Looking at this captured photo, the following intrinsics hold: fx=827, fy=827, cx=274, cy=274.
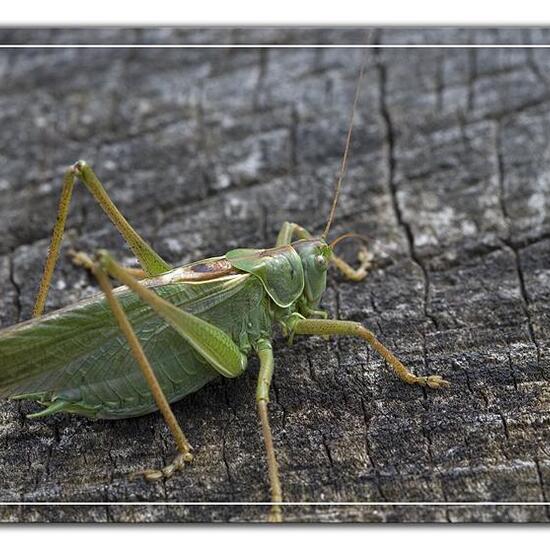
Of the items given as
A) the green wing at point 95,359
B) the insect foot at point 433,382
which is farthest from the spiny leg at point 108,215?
the insect foot at point 433,382

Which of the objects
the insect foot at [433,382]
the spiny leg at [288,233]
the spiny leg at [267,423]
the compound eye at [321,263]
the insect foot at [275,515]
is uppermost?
the compound eye at [321,263]

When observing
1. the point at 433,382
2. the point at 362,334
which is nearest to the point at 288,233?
the point at 362,334

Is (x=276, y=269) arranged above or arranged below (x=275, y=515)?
above

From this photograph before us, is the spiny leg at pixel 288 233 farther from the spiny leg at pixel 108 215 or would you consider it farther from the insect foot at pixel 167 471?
the insect foot at pixel 167 471

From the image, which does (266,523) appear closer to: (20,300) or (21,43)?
(20,300)

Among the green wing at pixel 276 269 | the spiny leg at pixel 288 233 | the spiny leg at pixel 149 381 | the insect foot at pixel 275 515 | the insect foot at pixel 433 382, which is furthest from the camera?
the spiny leg at pixel 288 233

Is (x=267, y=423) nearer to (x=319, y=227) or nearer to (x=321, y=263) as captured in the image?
(x=321, y=263)

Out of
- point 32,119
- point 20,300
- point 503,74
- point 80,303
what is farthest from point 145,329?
point 503,74
